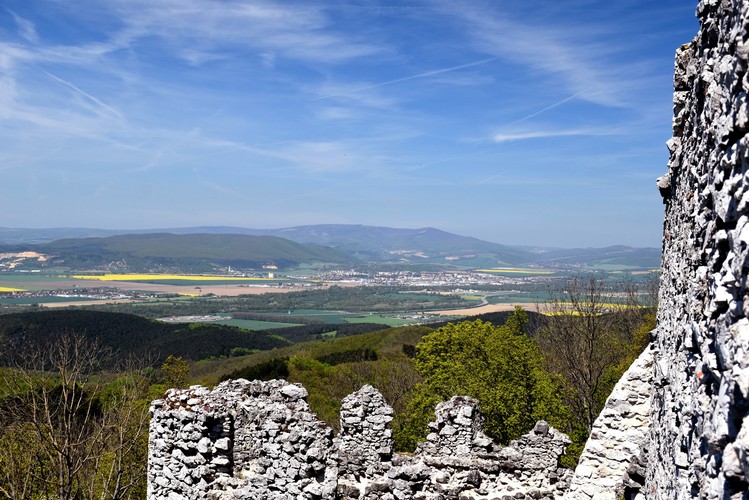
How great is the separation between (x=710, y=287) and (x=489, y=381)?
2480cm

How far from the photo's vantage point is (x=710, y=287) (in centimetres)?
335

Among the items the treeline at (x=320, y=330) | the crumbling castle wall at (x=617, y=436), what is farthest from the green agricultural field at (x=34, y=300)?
the crumbling castle wall at (x=617, y=436)

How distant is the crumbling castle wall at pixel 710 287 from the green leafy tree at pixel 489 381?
68.4 ft

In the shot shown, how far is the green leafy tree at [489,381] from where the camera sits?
25250mm

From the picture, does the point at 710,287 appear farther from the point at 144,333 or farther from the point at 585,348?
the point at 144,333

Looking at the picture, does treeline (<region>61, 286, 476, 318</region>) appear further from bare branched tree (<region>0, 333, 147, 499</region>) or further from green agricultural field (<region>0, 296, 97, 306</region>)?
bare branched tree (<region>0, 333, 147, 499</region>)

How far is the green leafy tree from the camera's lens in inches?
994

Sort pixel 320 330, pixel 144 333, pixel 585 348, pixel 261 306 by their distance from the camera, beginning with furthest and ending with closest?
pixel 261 306 → pixel 320 330 → pixel 144 333 → pixel 585 348

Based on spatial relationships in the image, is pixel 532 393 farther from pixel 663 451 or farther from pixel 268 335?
pixel 268 335

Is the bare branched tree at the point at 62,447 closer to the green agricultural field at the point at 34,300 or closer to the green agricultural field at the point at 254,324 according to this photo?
the green agricultural field at the point at 254,324

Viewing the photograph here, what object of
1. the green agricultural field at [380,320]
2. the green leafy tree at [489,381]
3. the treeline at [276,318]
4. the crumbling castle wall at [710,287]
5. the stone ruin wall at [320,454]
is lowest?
the treeline at [276,318]

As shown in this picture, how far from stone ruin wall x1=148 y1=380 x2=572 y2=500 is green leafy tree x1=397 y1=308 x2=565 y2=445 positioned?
10.7 m

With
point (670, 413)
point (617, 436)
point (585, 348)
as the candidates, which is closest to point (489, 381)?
point (585, 348)

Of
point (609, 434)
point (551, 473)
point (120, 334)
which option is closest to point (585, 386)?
point (551, 473)
